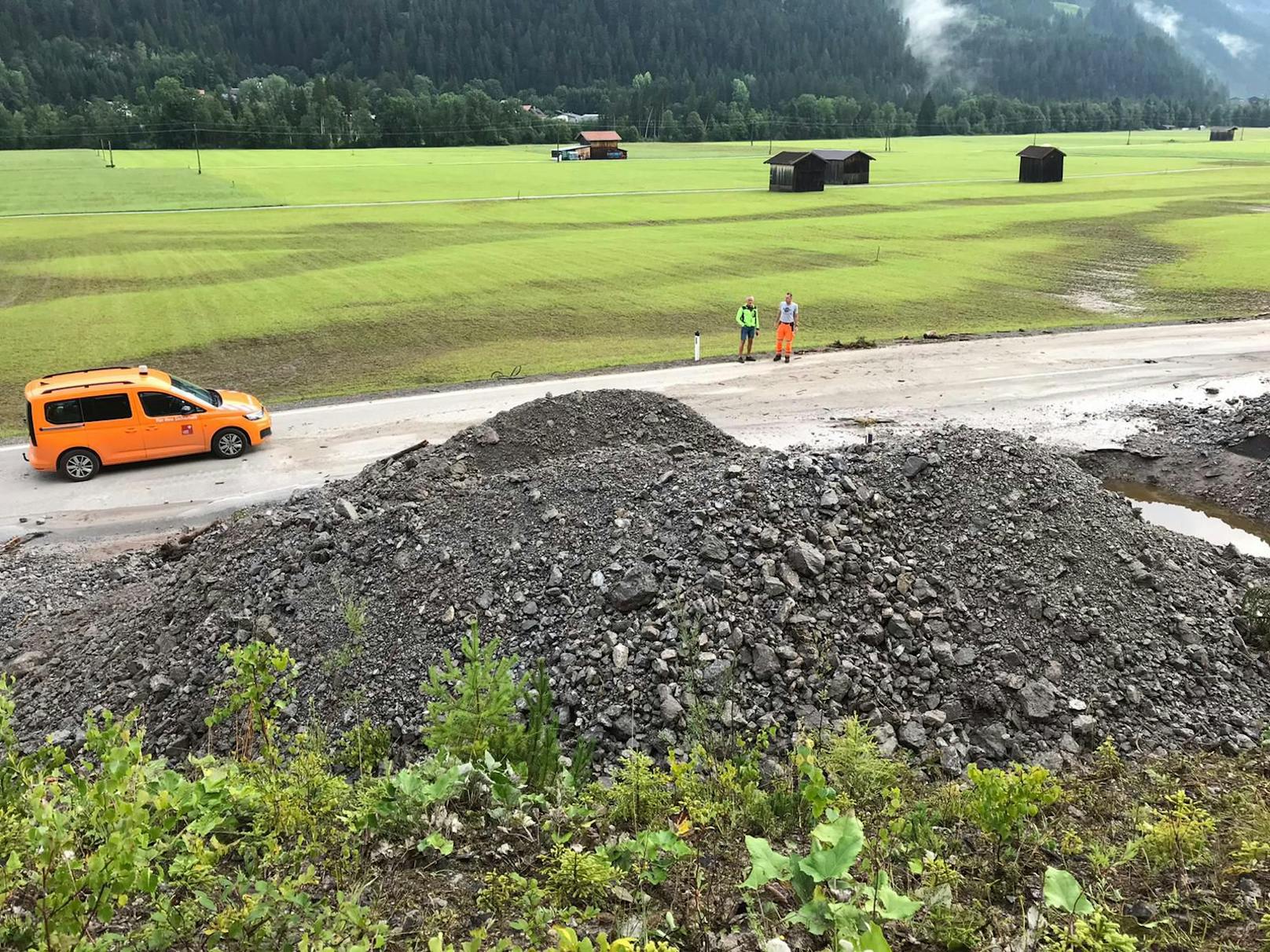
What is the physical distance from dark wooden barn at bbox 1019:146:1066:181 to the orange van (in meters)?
87.7

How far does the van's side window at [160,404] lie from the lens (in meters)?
18.6

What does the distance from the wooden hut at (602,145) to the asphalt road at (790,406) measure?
112 m

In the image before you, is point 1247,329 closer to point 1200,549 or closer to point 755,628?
point 1200,549

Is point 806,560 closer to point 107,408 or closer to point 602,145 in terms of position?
point 107,408

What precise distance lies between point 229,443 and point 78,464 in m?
2.81

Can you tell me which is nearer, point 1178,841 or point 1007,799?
point 1007,799

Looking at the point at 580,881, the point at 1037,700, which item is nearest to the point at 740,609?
the point at 1037,700

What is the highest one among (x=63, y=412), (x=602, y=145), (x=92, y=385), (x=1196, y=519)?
(x=602, y=145)

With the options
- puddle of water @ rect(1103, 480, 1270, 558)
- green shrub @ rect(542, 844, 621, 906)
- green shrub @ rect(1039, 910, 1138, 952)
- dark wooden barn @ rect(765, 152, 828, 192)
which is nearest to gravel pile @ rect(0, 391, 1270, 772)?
green shrub @ rect(542, 844, 621, 906)

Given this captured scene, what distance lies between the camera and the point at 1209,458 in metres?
18.2

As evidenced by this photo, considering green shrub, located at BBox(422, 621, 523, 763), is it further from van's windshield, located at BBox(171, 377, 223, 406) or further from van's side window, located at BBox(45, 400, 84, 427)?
van's side window, located at BBox(45, 400, 84, 427)

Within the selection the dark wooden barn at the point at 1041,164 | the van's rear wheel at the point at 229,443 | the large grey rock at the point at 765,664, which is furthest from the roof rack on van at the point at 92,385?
the dark wooden barn at the point at 1041,164

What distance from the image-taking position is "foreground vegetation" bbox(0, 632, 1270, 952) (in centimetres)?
480

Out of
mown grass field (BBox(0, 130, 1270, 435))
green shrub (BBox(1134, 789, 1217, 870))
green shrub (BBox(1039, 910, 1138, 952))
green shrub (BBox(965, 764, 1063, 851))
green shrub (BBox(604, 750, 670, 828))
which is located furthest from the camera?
mown grass field (BBox(0, 130, 1270, 435))
